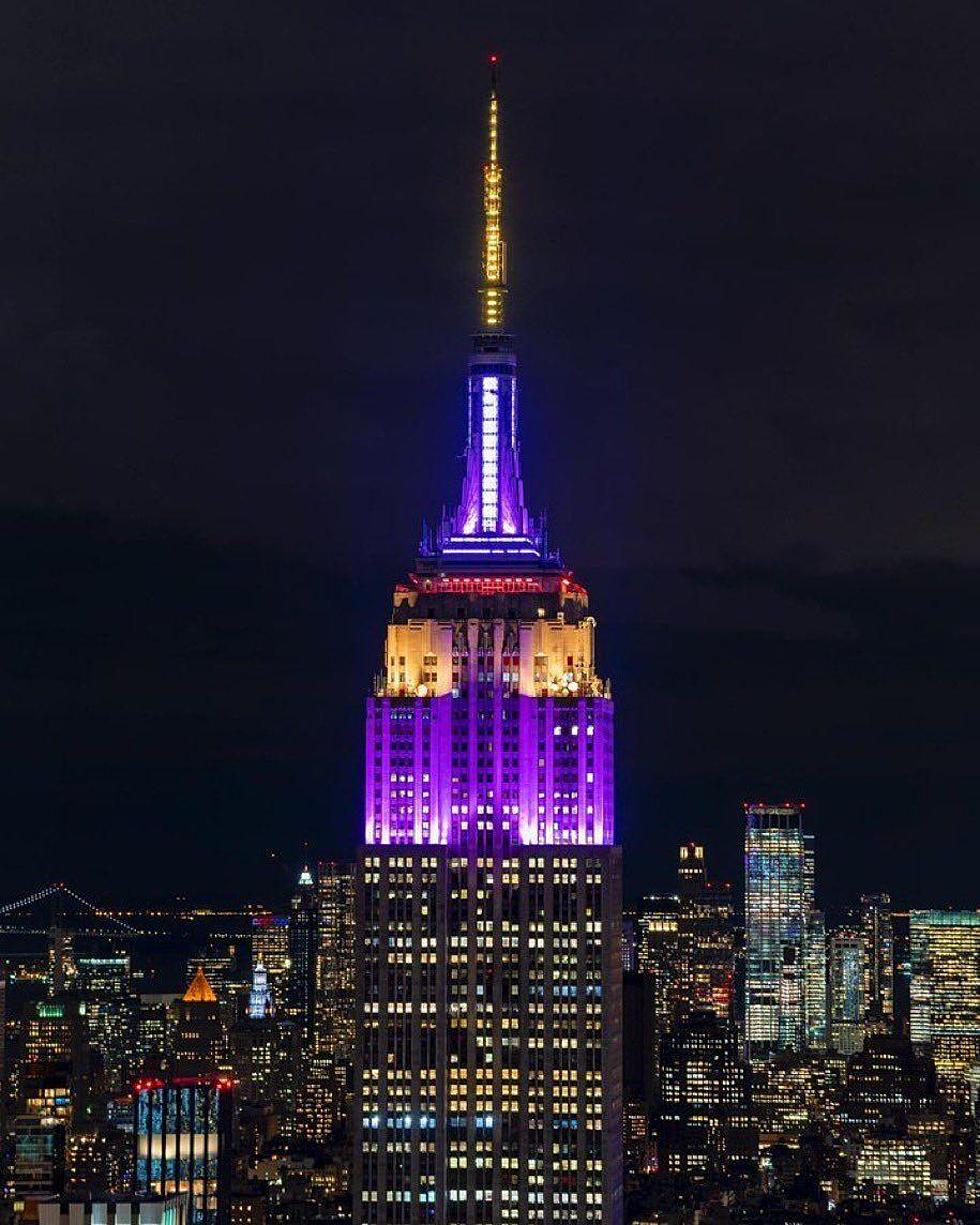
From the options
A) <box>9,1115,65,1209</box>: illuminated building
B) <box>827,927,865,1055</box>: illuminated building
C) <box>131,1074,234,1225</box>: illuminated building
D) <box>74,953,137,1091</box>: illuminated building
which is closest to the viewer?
<box>9,1115,65,1209</box>: illuminated building

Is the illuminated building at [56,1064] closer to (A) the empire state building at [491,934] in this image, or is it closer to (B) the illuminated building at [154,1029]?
(B) the illuminated building at [154,1029]

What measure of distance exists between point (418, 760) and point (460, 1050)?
5.68 meters

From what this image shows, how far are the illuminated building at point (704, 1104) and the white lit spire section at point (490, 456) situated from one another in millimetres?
51097

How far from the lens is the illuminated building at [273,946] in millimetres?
152125

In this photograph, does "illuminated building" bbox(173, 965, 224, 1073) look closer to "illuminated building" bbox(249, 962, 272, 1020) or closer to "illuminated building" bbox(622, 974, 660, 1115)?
"illuminated building" bbox(249, 962, 272, 1020)

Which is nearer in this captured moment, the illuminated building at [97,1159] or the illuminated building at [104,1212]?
the illuminated building at [104,1212]

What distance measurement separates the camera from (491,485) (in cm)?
6850

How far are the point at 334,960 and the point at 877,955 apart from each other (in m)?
39.2

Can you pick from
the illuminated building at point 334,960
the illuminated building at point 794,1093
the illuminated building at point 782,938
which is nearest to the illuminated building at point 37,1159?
the illuminated building at point 334,960

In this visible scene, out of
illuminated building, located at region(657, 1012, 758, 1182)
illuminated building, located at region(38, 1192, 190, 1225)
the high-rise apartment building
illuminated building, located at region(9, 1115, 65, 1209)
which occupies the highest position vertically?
the high-rise apartment building

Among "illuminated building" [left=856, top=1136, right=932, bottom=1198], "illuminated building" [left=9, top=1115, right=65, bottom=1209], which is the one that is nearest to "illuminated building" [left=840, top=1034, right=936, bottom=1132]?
"illuminated building" [left=856, top=1136, right=932, bottom=1198]

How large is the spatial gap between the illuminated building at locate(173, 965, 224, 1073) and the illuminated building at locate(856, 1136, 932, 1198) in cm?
2496

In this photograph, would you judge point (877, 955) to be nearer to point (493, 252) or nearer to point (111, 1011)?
point (111, 1011)

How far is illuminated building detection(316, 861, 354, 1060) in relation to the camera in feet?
438
